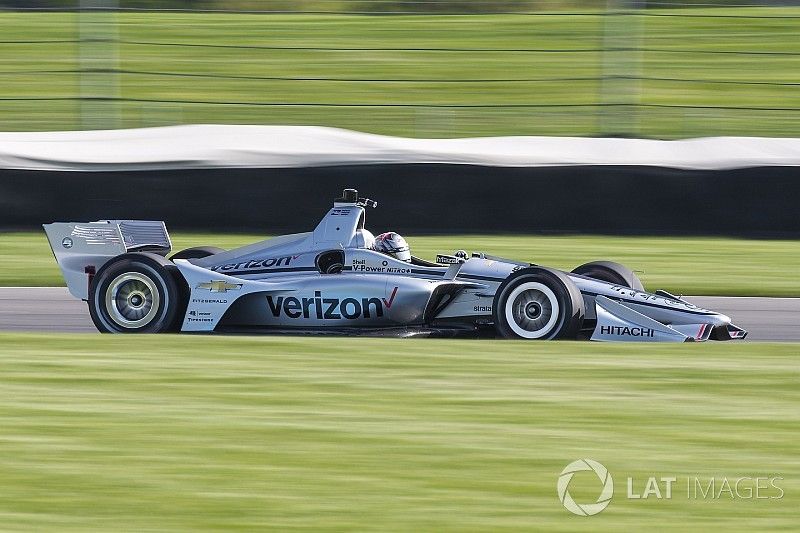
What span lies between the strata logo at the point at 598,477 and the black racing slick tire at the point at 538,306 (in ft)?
7.85

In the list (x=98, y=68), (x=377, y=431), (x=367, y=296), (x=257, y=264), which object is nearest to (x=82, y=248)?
(x=257, y=264)

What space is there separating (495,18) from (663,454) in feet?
49.3

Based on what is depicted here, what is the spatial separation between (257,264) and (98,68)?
24.5 feet

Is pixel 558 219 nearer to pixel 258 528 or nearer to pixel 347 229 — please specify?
pixel 347 229

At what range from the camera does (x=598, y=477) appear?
5277 mm

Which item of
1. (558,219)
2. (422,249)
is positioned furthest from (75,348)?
(558,219)

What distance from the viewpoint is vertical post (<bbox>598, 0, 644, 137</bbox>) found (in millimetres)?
14812

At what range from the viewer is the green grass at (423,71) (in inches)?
621

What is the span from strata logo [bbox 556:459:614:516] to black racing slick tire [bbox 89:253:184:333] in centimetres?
374

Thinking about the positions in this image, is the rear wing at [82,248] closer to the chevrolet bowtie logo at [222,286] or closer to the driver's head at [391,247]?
the chevrolet bowtie logo at [222,286]

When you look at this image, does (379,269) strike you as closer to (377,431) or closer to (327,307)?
(327,307)

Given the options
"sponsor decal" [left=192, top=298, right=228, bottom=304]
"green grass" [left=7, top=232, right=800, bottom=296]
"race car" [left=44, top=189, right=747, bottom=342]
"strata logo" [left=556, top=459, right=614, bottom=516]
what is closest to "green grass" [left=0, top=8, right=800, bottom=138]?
"green grass" [left=7, top=232, right=800, bottom=296]

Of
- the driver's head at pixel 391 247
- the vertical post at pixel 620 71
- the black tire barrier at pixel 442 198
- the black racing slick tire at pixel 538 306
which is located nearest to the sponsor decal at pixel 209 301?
the driver's head at pixel 391 247

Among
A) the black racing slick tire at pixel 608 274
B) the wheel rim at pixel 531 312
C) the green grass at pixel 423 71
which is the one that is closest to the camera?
the wheel rim at pixel 531 312
